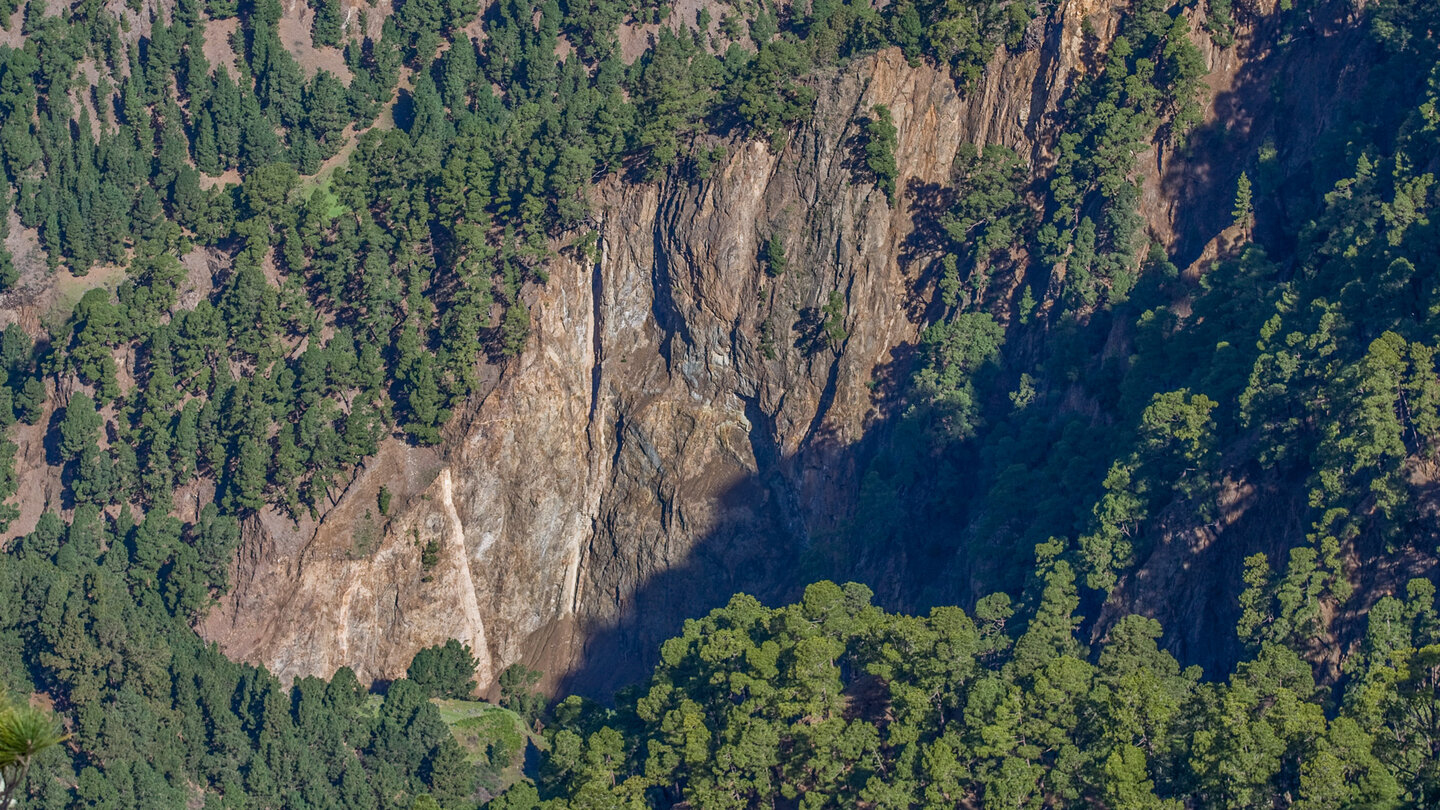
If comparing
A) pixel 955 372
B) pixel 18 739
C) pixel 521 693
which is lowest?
pixel 18 739

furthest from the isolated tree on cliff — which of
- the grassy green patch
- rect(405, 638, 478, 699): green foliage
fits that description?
rect(405, 638, 478, 699): green foliage

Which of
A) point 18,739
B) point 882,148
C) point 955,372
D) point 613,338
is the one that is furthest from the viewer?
point 613,338

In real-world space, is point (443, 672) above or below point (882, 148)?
below

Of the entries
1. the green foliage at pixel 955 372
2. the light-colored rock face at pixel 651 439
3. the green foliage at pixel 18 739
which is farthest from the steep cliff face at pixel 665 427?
the green foliage at pixel 18 739

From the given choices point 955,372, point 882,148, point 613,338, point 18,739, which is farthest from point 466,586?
point 18,739

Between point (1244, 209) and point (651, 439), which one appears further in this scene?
point (651, 439)

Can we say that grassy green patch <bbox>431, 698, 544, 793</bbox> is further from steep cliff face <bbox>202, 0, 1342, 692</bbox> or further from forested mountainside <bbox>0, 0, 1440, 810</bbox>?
steep cliff face <bbox>202, 0, 1342, 692</bbox>

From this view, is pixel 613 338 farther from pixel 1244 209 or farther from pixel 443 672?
pixel 1244 209
